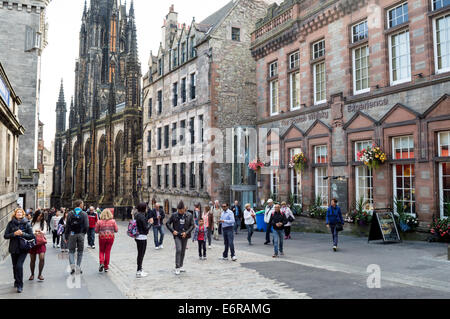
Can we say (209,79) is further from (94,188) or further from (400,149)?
(94,188)

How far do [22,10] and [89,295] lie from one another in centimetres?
3184

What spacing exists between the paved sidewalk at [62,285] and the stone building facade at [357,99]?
403 inches

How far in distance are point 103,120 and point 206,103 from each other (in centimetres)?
2983

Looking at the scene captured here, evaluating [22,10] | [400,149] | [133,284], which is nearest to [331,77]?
[400,149]

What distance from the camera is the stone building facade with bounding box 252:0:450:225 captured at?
12852 mm

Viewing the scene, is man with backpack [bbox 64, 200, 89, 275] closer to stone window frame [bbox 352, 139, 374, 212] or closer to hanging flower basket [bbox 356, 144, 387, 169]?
hanging flower basket [bbox 356, 144, 387, 169]

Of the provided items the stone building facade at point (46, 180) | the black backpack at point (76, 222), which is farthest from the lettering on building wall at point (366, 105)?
the stone building facade at point (46, 180)

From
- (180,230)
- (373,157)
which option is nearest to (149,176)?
(373,157)

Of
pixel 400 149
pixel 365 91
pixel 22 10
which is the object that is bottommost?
pixel 400 149

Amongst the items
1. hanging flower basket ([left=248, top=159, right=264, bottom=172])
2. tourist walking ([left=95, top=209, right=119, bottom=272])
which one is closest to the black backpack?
tourist walking ([left=95, top=209, right=119, bottom=272])

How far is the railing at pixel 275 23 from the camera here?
2003cm

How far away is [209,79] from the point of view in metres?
26.1

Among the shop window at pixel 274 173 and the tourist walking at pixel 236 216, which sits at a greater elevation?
the shop window at pixel 274 173

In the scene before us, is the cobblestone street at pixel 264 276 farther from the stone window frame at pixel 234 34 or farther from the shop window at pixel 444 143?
the stone window frame at pixel 234 34
